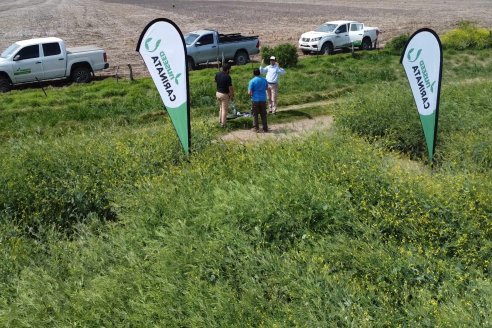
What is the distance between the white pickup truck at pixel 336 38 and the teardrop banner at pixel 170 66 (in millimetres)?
15813

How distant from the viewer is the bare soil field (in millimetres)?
32375

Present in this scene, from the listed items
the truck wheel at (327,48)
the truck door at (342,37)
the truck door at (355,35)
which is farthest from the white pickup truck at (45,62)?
the truck door at (355,35)

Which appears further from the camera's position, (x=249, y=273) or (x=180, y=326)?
(x=249, y=273)

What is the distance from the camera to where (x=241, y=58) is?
76.9 feet

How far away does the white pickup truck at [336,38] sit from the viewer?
24.9m

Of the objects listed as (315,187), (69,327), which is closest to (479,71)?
(315,187)

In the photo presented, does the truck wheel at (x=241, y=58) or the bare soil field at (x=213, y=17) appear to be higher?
the bare soil field at (x=213, y=17)

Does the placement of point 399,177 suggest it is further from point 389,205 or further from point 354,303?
point 354,303

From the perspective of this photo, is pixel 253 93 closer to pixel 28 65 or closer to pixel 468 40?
pixel 28 65

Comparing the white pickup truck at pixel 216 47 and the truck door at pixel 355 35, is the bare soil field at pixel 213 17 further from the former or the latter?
the truck door at pixel 355 35

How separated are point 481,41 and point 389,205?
2103 cm

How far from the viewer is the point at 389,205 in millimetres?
7262

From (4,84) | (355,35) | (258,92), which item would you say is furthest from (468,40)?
(4,84)

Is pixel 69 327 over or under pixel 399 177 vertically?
under
